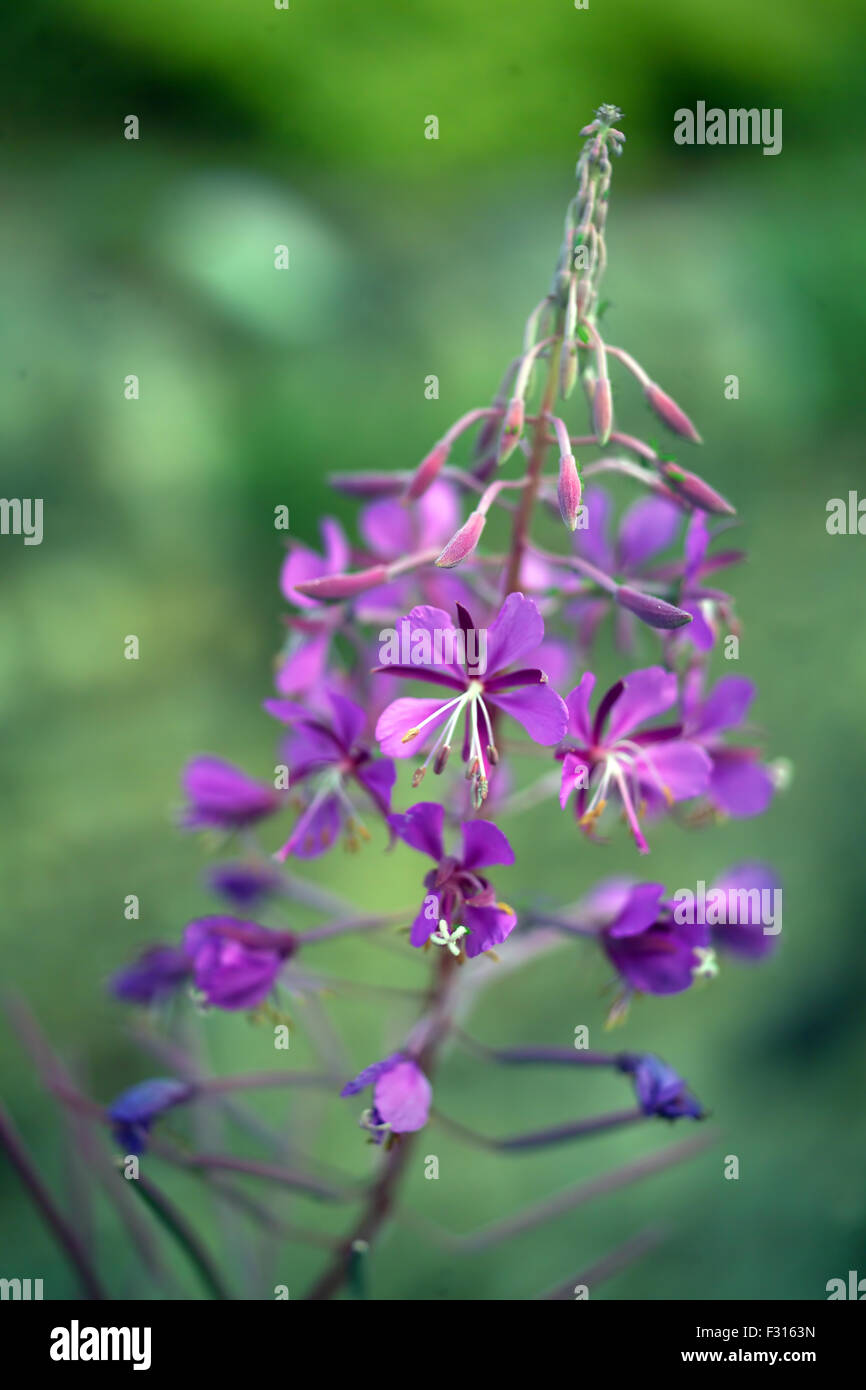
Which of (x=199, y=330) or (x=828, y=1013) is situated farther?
(x=199, y=330)

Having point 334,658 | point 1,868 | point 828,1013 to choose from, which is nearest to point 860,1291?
point 828,1013

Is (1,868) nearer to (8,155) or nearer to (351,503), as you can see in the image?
(351,503)

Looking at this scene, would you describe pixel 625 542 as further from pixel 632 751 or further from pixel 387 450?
pixel 387 450

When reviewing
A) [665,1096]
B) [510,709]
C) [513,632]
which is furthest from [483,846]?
[665,1096]

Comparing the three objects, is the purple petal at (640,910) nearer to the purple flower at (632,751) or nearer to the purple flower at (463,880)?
the purple flower at (632,751)

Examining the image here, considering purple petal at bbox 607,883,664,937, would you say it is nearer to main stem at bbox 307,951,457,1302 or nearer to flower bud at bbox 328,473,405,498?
main stem at bbox 307,951,457,1302

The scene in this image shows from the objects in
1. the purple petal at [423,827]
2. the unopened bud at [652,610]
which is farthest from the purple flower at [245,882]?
the unopened bud at [652,610]

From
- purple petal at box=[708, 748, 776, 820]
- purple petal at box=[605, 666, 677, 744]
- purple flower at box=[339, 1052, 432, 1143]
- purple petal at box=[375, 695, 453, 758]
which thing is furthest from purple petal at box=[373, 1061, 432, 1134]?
purple petal at box=[708, 748, 776, 820]
